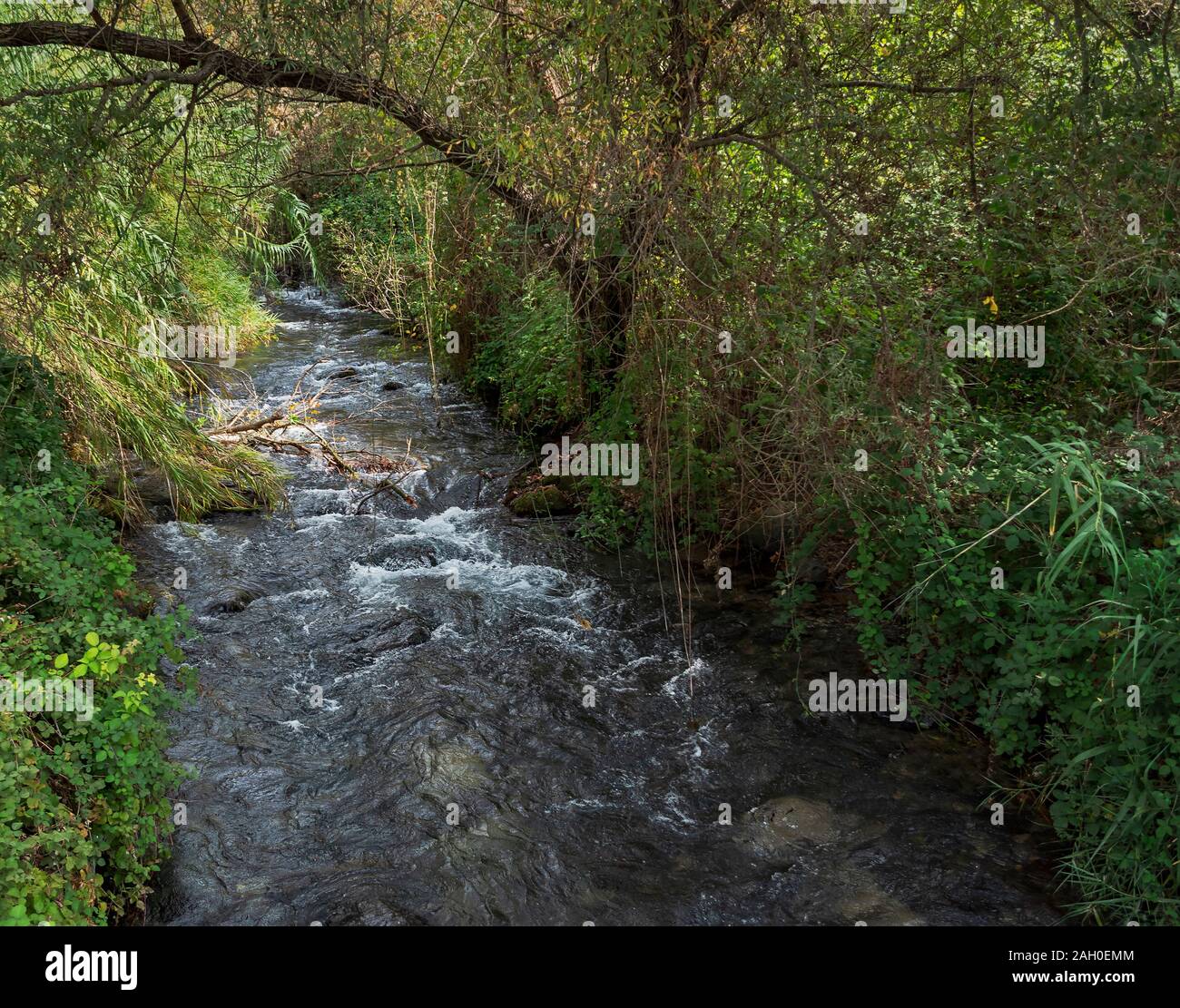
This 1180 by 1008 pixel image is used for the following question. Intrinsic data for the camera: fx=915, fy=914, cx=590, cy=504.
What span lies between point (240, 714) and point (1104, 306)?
5.79m

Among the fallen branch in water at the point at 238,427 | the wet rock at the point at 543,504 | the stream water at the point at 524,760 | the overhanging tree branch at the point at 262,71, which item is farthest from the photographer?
the fallen branch in water at the point at 238,427

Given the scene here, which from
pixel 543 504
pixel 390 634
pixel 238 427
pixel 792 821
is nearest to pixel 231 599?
pixel 390 634

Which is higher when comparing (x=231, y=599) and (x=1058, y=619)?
(x=1058, y=619)

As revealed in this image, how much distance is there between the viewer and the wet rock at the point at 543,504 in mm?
8305

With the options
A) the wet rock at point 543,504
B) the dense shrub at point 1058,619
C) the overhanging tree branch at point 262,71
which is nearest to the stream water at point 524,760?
the wet rock at point 543,504

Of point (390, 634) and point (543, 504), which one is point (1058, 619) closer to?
point (390, 634)

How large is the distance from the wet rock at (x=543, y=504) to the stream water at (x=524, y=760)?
0.27 m

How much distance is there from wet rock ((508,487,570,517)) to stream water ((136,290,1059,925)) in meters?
0.27

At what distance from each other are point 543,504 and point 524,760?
3.43 meters

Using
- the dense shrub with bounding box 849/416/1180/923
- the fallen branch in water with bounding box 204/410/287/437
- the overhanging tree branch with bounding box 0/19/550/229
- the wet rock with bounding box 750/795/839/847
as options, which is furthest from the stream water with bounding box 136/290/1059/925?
the overhanging tree branch with bounding box 0/19/550/229

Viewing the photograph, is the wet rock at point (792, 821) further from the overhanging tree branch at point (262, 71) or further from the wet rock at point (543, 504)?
the overhanging tree branch at point (262, 71)

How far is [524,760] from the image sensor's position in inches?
205

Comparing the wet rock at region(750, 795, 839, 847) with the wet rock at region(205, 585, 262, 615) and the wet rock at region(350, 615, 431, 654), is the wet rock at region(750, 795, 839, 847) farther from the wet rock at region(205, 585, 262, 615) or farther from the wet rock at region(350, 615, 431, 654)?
the wet rock at region(205, 585, 262, 615)

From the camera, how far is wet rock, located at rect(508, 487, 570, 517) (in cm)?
830
